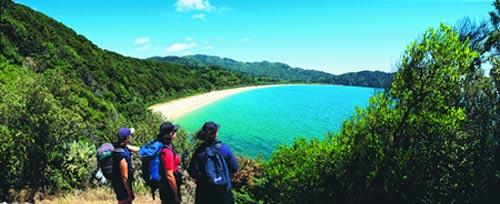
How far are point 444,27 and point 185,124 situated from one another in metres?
55.9

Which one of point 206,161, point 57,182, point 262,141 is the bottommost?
point 262,141

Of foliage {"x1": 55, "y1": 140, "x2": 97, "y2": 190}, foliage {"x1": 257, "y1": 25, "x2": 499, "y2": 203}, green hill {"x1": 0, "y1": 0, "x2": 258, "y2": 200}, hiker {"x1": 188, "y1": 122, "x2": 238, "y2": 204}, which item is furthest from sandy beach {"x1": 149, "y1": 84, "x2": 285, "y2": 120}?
hiker {"x1": 188, "y1": 122, "x2": 238, "y2": 204}

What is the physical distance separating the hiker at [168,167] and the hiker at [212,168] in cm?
30

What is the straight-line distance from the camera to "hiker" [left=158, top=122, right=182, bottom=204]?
257 inches

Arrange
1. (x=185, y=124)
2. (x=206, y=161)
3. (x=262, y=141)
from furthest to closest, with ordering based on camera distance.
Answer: (x=185, y=124) → (x=262, y=141) → (x=206, y=161)

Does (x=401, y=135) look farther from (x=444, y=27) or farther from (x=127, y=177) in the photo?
(x=127, y=177)

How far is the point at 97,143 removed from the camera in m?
24.4

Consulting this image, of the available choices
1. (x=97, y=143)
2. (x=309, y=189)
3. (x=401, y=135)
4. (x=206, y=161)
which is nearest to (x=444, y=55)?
(x=401, y=135)

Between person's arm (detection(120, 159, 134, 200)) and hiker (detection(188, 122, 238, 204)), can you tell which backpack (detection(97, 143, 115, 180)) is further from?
hiker (detection(188, 122, 238, 204))

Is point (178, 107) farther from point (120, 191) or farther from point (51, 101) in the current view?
point (120, 191)

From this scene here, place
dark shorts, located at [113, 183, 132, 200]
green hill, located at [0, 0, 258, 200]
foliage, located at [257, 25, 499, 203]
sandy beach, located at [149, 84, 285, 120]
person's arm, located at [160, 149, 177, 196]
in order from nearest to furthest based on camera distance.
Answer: person's arm, located at [160, 149, 177, 196], dark shorts, located at [113, 183, 132, 200], green hill, located at [0, 0, 258, 200], foliage, located at [257, 25, 499, 203], sandy beach, located at [149, 84, 285, 120]

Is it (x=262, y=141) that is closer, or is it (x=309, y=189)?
(x=309, y=189)

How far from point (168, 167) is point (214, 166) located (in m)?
0.71

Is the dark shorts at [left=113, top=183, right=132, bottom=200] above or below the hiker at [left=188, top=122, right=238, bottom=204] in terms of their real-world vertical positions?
below
